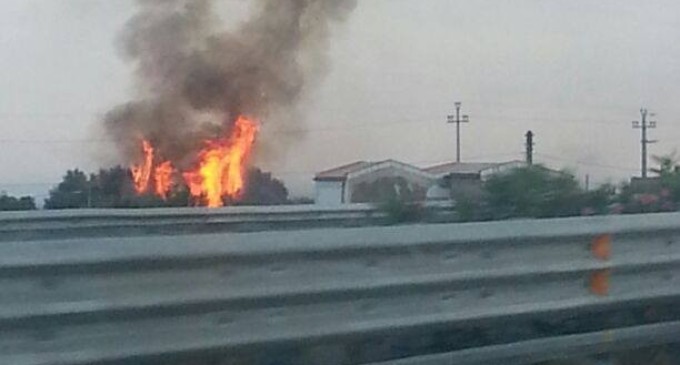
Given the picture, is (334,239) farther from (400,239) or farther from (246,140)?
(246,140)

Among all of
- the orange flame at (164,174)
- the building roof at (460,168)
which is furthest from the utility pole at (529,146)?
the orange flame at (164,174)

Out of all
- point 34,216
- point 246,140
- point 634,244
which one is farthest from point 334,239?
point 246,140

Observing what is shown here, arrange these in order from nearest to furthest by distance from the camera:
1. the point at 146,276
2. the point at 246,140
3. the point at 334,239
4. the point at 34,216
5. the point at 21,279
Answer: the point at 21,279, the point at 146,276, the point at 334,239, the point at 34,216, the point at 246,140

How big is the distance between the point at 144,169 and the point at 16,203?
11.8 m

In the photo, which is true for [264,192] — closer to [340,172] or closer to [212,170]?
[340,172]

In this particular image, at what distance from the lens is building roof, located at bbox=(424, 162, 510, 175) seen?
9913mm

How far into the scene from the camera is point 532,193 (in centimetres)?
866

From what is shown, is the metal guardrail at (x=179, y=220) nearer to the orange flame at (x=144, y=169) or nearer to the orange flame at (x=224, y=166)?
the orange flame at (x=224, y=166)

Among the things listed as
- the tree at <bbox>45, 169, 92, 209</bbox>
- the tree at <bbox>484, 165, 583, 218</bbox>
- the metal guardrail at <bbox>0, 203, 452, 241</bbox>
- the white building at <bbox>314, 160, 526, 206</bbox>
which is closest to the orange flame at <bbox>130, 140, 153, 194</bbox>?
the tree at <bbox>45, 169, 92, 209</bbox>

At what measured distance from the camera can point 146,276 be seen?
217 inches

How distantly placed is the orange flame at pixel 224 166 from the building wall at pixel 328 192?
5.42ft

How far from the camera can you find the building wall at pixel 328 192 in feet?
34.8

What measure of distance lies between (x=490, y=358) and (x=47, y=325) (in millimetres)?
2314

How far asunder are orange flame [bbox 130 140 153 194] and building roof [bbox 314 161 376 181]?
11.6 feet
